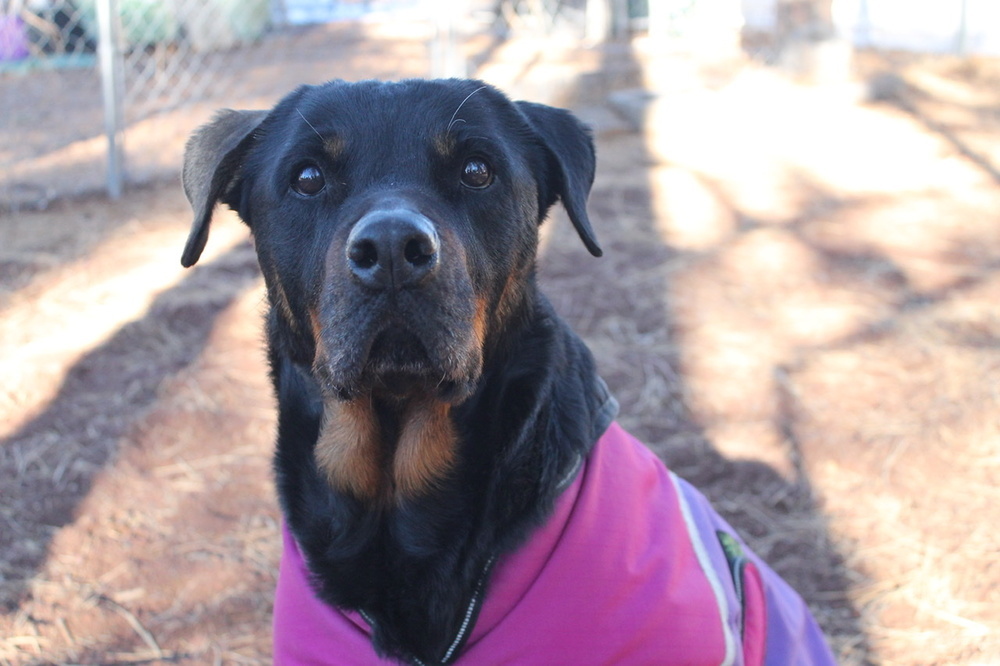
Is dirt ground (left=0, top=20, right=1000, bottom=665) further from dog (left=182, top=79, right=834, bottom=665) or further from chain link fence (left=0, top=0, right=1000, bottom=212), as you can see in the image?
chain link fence (left=0, top=0, right=1000, bottom=212)

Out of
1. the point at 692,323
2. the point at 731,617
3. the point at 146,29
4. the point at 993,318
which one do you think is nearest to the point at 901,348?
the point at 993,318

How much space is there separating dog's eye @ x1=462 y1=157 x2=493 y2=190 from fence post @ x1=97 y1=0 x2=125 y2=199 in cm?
459

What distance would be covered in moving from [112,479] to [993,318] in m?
3.84

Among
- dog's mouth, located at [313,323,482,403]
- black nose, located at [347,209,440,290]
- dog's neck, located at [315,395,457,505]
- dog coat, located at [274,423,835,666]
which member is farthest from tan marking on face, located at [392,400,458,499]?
black nose, located at [347,209,440,290]

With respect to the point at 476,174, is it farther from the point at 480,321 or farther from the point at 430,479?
the point at 430,479

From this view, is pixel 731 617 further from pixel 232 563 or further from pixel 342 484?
pixel 232 563

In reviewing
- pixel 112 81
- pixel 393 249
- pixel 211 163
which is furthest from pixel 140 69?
pixel 393 249

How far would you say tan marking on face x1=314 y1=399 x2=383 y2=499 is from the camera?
2.03m

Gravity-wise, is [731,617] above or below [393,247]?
below

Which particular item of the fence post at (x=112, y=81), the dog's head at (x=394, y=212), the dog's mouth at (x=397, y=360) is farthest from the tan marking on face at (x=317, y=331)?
the fence post at (x=112, y=81)

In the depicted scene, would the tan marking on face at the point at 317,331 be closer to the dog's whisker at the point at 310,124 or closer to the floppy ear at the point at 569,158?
the dog's whisker at the point at 310,124

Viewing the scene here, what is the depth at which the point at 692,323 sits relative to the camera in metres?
4.40

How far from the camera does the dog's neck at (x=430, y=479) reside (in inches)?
74.5

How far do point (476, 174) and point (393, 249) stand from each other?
1.49ft
